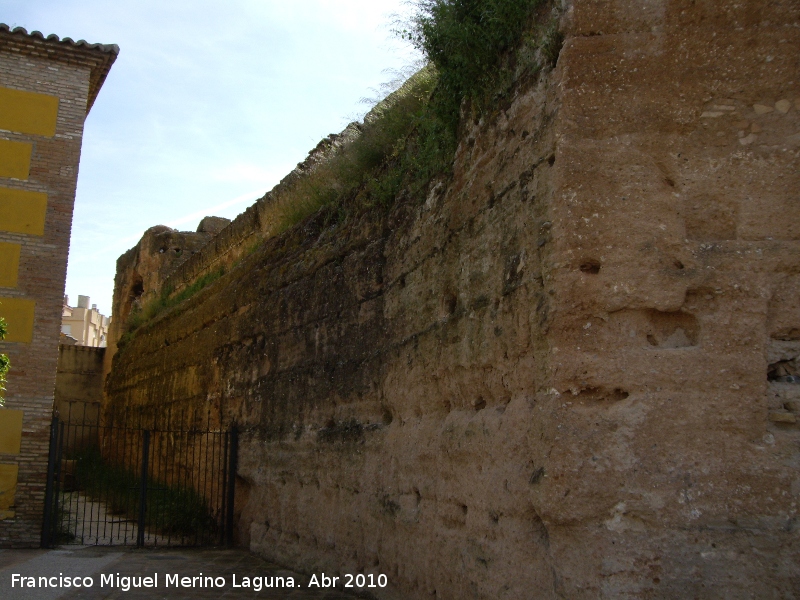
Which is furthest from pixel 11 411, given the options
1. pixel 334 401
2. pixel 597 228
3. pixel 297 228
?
pixel 597 228

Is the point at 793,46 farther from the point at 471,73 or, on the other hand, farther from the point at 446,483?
the point at 446,483

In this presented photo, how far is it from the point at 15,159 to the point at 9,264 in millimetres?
1272

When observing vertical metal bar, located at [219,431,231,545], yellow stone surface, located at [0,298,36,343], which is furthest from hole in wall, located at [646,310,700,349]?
yellow stone surface, located at [0,298,36,343]

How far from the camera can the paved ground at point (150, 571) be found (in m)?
6.69

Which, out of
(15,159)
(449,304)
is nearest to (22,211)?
(15,159)

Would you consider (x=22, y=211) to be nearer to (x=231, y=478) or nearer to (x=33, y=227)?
(x=33, y=227)

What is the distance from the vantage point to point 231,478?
9242 millimetres

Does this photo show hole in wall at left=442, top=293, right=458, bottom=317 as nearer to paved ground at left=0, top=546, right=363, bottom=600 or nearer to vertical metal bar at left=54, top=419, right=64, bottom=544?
paved ground at left=0, top=546, right=363, bottom=600

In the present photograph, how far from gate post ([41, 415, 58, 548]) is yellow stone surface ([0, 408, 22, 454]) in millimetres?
375

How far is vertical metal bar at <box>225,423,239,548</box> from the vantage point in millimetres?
9195

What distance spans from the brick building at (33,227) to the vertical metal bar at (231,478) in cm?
208

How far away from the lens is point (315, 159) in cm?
1016

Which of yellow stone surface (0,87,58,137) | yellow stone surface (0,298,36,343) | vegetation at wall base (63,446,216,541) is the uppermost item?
yellow stone surface (0,87,58,137)

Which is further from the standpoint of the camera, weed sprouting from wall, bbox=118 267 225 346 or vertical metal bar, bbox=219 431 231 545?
weed sprouting from wall, bbox=118 267 225 346
